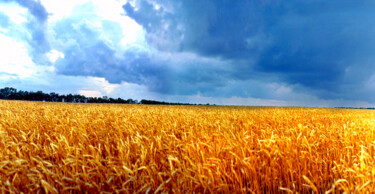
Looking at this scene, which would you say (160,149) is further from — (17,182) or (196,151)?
(17,182)

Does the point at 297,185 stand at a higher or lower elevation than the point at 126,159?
lower

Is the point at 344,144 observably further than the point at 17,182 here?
Yes

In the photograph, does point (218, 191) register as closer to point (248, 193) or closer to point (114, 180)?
point (248, 193)

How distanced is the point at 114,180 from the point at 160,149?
1.04 m

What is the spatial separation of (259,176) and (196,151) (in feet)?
3.23

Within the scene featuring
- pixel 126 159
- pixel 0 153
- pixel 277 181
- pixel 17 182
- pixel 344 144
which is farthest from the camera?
pixel 344 144

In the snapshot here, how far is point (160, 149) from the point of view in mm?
3686

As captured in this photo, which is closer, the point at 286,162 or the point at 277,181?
the point at 277,181

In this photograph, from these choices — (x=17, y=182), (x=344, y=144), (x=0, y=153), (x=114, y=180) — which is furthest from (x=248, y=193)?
(x=0, y=153)

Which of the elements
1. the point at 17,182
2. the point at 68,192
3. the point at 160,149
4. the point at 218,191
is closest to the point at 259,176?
the point at 218,191

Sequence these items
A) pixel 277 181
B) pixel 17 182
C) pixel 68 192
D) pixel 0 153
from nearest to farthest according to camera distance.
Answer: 1. pixel 68 192
2. pixel 17 182
3. pixel 277 181
4. pixel 0 153

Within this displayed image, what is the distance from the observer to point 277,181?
291 centimetres

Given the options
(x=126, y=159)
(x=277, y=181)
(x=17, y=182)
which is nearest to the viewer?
(x=17, y=182)

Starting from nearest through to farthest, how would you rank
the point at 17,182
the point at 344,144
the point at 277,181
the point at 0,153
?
1. the point at 17,182
2. the point at 277,181
3. the point at 0,153
4. the point at 344,144
